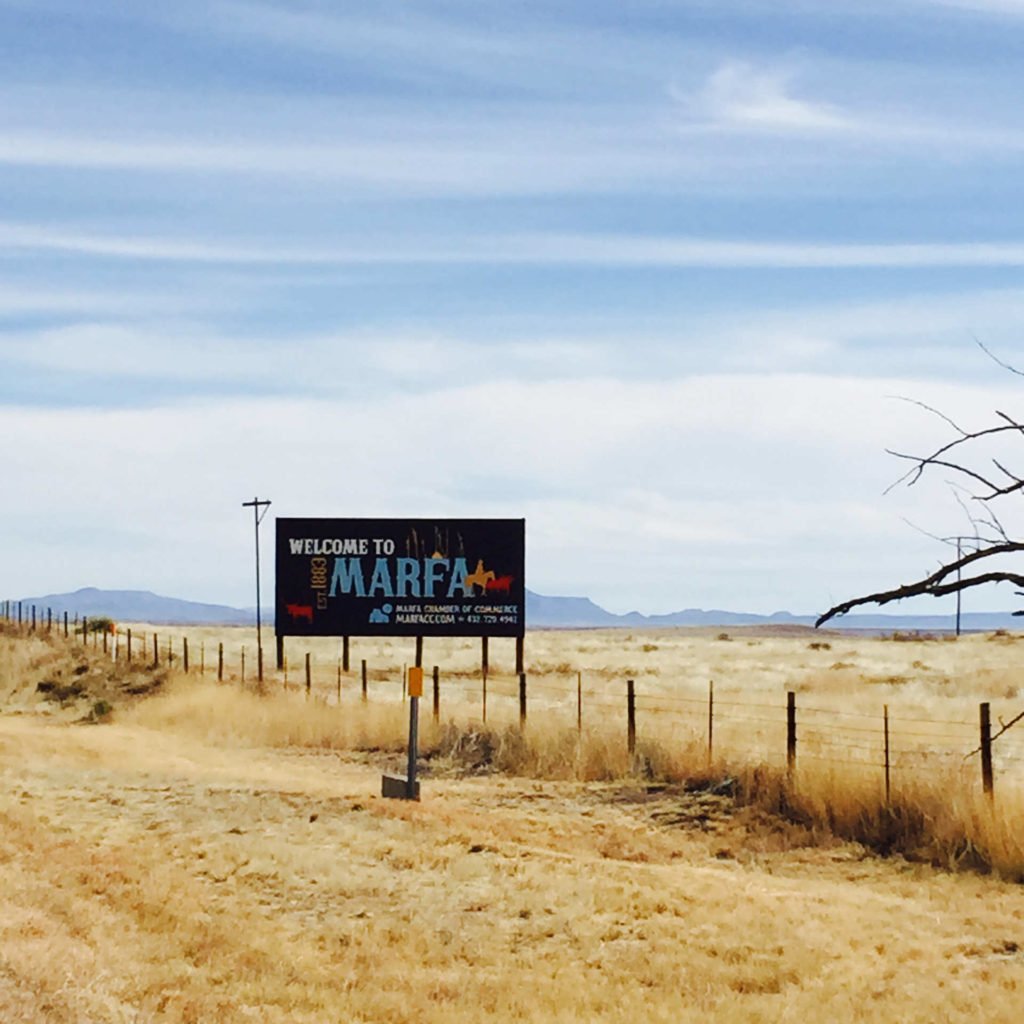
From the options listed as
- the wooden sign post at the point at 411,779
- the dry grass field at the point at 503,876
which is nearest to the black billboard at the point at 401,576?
Answer: the dry grass field at the point at 503,876

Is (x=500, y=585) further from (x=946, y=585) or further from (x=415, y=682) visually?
(x=946, y=585)

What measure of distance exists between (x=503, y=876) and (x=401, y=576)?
2400 cm

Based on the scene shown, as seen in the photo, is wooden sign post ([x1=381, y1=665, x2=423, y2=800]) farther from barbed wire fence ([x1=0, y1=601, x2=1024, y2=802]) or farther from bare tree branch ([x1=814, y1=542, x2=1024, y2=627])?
bare tree branch ([x1=814, y1=542, x2=1024, y2=627])

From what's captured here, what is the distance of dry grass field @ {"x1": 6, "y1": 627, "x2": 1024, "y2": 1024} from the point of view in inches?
468

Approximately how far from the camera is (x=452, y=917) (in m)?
14.8

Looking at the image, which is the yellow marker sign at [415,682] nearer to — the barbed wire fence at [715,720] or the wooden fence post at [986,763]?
the barbed wire fence at [715,720]

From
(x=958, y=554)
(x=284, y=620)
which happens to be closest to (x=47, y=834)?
(x=958, y=554)

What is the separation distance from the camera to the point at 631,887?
15.8 meters

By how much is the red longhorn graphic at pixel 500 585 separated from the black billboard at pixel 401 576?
26mm

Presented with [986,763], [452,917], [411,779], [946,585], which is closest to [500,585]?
[411,779]

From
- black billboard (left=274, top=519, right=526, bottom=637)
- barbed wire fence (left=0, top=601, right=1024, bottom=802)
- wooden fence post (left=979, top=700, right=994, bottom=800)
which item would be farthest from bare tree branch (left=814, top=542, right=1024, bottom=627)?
black billboard (left=274, top=519, right=526, bottom=637)

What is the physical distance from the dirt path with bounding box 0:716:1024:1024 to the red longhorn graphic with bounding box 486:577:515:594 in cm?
1787

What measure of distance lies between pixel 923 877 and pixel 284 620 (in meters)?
25.3

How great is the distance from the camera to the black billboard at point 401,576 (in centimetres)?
3988
